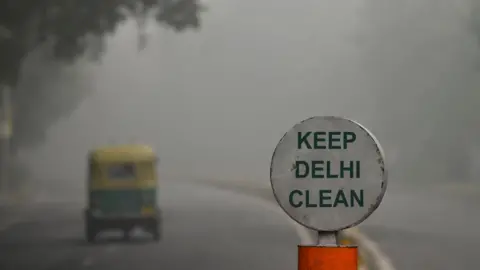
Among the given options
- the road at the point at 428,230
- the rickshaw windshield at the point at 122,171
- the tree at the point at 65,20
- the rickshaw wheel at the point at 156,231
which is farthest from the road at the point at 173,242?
the tree at the point at 65,20

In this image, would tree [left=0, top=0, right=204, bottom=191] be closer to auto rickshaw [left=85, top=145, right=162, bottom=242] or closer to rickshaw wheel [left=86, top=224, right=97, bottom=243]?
rickshaw wheel [left=86, top=224, right=97, bottom=243]

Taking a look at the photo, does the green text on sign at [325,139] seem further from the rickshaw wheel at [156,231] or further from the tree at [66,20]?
the tree at [66,20]

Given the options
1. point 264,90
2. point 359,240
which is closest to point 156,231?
point 359,240

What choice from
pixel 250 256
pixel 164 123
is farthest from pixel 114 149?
pixel 164 123

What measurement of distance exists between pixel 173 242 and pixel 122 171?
338 centimetres

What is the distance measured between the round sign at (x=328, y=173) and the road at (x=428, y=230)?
47.0 ft

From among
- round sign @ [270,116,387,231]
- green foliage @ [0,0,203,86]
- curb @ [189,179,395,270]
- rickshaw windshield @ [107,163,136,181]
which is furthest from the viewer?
green foliage @ [0,0,203,86]

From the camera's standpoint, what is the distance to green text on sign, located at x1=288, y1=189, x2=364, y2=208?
261 inches

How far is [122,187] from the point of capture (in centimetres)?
2519

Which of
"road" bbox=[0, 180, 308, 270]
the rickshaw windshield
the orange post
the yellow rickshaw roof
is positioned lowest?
"road" bbox=[0, 180, 308, 270]

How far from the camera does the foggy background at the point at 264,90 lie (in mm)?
46000

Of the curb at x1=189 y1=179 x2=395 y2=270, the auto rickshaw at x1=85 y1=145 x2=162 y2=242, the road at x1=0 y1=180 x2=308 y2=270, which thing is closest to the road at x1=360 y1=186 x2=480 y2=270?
the curb at x1=189 y1=179 x2=395 y2=270

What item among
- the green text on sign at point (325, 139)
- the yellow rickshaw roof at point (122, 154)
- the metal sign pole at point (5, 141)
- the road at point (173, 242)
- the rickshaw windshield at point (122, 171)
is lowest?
the road at point (173, 242)

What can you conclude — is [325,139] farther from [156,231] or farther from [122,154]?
[156,231]
